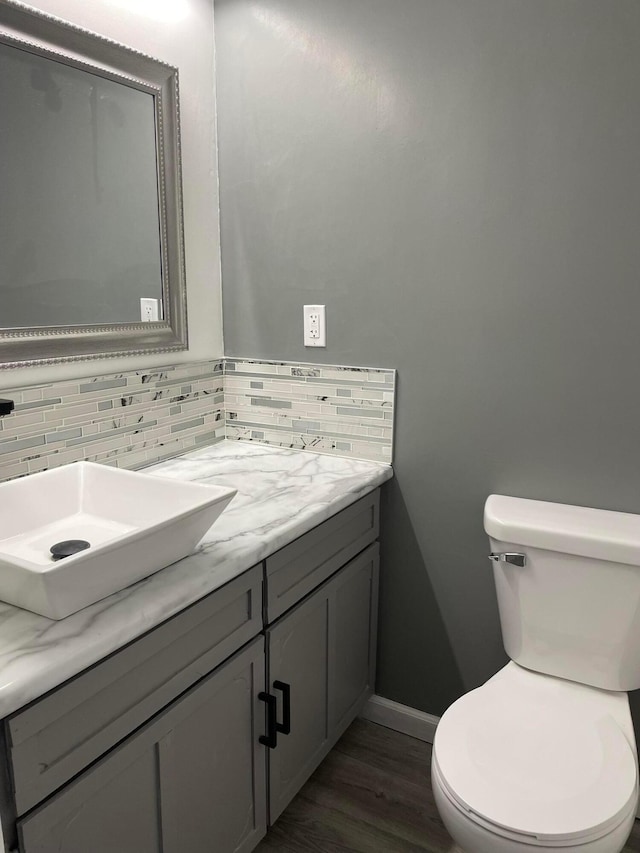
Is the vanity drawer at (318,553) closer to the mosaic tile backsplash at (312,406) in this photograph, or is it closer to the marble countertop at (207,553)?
the marble countertop at (207,553)

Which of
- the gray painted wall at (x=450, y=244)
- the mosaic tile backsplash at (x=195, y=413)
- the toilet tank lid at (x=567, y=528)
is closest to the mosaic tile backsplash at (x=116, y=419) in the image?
the mosaic tile backsplash at (x=195, y=413)

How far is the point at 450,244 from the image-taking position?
1678 mm

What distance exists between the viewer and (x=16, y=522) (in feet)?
4.23

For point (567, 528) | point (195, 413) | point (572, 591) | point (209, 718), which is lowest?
point (209, 718)

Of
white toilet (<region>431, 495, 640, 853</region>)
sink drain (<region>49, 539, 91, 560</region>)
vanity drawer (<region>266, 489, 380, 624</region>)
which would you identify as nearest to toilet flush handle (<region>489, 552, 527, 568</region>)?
white toilet (<region>431, 495, 640, 853</region>)

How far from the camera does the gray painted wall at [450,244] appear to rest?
1494 mm

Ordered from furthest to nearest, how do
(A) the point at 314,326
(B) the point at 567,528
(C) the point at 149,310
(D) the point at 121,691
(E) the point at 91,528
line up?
(A) the point at 314,326, (C) the point at 149,310, (B) the point at 567,528, (E) the point at 91,528, (D) the point at 121,691

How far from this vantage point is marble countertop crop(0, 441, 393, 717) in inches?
35.1

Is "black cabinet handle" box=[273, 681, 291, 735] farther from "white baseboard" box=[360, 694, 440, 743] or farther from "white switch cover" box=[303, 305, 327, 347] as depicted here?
"white switch cover" box=[303, 305, 327, 347]

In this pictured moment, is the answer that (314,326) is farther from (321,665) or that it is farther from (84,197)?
(321,665)

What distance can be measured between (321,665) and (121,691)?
739 mm

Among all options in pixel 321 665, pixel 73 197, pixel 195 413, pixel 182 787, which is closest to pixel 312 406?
pixel 195 413

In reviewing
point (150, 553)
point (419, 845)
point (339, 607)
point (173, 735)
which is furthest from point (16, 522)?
point (419, 845)

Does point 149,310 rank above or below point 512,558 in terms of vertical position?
above
